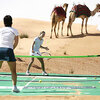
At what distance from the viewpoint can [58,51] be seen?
1065 inches

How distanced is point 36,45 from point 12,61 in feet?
15.0

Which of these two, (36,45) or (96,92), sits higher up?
(36,45)

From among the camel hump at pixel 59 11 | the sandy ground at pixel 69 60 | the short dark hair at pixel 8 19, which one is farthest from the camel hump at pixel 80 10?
the short dark hair at pixel 8 19

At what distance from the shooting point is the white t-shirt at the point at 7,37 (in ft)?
28.8

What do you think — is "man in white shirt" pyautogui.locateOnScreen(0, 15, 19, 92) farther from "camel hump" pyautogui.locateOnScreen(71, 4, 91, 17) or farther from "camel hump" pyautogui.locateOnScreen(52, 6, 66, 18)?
"camel hump" pyautogui.locateOnScreen(71, 4, 91, 17)

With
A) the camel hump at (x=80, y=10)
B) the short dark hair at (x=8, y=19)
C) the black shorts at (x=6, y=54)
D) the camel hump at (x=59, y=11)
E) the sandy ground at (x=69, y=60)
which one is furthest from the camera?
the camel hump at (x=59, y=11)

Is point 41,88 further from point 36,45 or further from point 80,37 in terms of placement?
point 80,37

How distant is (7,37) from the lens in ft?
28.8

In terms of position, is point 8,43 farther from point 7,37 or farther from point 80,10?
point 80,10

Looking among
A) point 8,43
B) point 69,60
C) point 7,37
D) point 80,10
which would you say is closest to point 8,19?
point 7,37

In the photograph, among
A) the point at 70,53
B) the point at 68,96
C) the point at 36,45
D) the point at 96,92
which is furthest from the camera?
the point at 70,53

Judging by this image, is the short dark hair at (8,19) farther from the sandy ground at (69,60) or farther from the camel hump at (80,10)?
the camel hump at (80,10)

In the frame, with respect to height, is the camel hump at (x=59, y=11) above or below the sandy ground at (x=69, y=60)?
above

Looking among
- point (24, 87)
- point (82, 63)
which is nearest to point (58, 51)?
point (82, 63)
